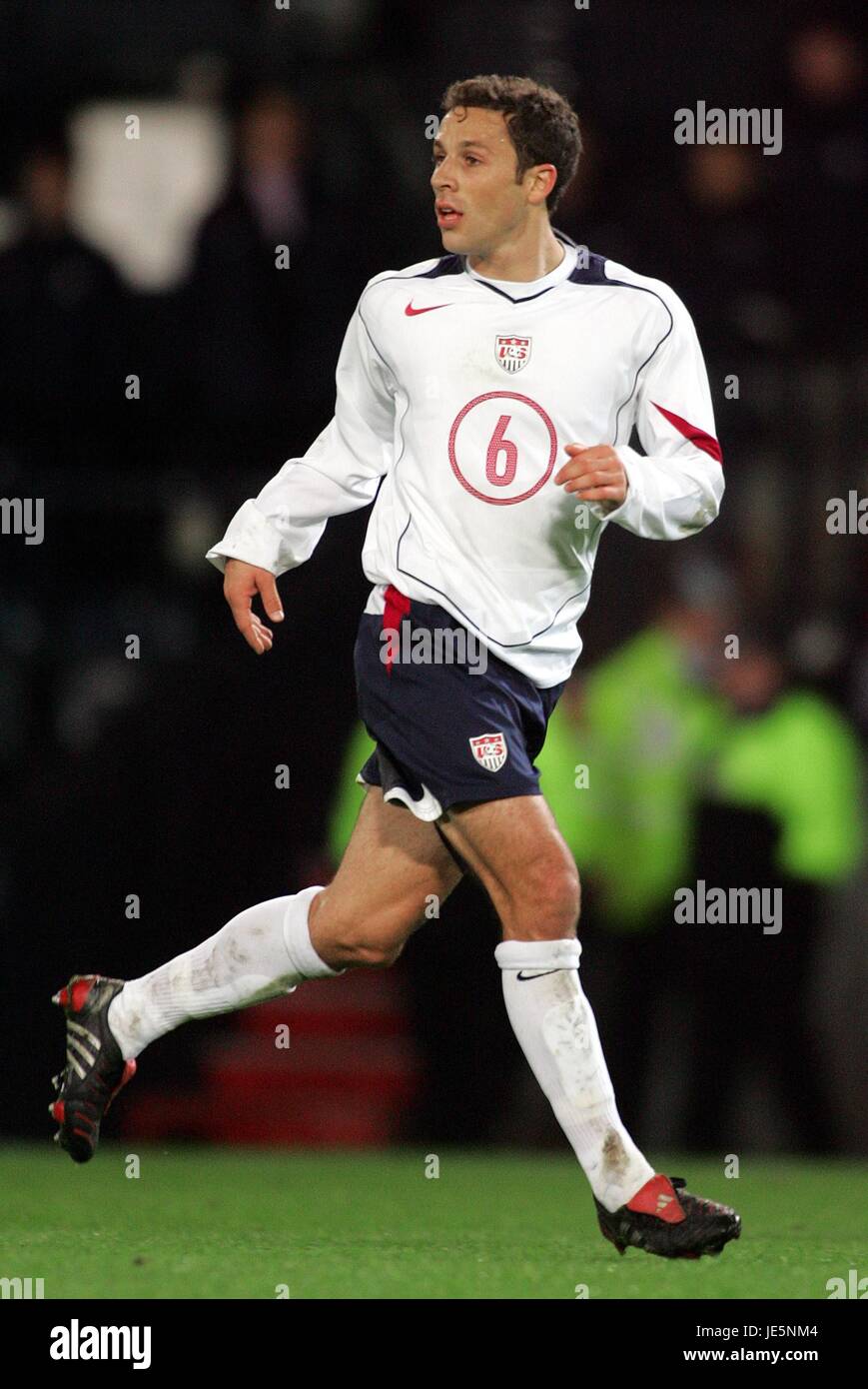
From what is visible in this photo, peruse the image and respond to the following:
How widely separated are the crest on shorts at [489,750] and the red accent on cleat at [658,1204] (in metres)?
0.95

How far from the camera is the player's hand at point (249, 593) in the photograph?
568cm

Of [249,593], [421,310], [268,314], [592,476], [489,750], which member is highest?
[268,314]

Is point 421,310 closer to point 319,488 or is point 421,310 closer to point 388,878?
point 319,488

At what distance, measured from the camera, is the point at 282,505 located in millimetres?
5848

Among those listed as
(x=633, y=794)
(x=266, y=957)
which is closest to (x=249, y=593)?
(x=266, y=957)

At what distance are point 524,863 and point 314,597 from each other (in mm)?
4831

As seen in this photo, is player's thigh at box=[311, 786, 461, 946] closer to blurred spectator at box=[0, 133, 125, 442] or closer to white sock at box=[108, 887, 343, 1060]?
white sock at box=[108, 887, 343, 1060]

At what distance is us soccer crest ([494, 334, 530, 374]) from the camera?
556cm

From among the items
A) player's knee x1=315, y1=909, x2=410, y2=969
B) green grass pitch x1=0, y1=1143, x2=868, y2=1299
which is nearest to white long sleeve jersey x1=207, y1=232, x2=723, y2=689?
player's knee x1=315, y1=909, x2=410, y2=969

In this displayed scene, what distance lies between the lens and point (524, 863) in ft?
17.5

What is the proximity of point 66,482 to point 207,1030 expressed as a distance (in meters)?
2.35

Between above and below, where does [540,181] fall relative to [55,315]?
below
